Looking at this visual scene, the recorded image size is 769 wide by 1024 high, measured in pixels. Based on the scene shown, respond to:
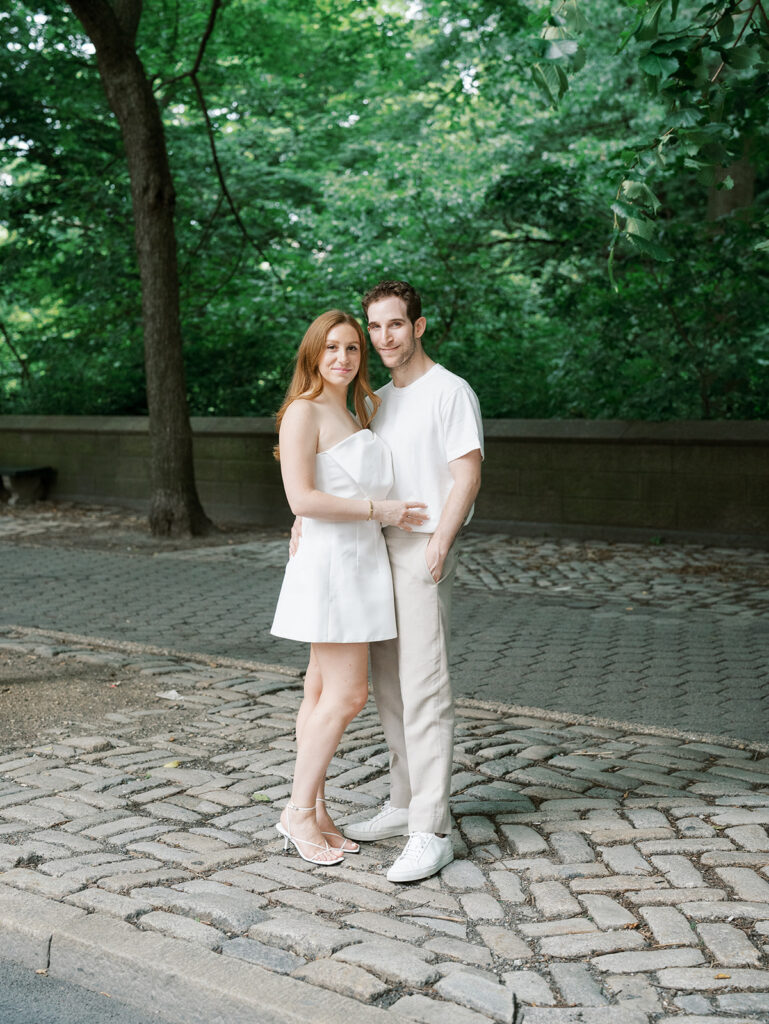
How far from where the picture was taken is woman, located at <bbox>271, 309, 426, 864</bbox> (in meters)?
3.93

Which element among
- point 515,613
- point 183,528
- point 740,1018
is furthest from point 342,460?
point 183,528

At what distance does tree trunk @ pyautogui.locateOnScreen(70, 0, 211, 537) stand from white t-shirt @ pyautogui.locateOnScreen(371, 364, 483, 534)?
9.61 m

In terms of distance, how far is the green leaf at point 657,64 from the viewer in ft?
12.9

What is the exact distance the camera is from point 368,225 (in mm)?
18578

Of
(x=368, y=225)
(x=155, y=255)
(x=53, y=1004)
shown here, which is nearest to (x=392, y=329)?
(x=53, y=1004)

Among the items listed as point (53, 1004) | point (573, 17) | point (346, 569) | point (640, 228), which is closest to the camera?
point (53, 1004)

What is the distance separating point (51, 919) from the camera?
3600mm

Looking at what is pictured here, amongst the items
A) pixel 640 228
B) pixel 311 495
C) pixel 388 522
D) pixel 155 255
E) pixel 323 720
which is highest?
pixel 155 255

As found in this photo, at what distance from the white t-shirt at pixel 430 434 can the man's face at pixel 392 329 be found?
108mm

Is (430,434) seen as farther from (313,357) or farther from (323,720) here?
(323,720)

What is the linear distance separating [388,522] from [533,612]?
17.1 ft

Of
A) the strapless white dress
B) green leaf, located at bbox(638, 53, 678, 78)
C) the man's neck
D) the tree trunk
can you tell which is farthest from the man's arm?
the tree trunk

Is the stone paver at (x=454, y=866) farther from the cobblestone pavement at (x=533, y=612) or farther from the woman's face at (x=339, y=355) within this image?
the woman's face at (x=339, y=355)

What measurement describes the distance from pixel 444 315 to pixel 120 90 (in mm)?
5108
